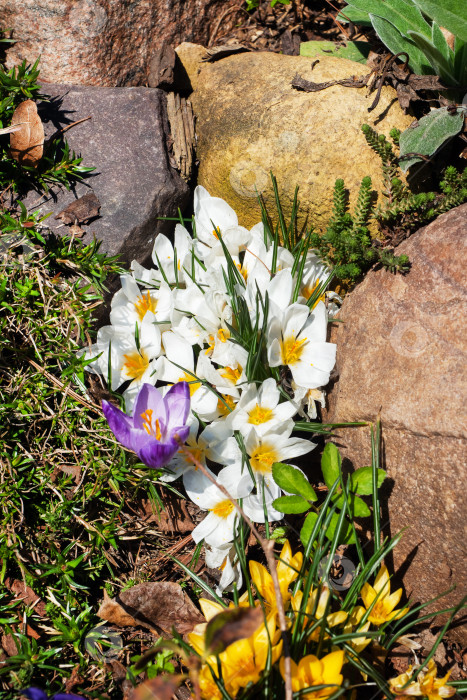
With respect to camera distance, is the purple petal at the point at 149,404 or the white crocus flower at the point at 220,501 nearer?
→ the purple petal at the point at 149,404

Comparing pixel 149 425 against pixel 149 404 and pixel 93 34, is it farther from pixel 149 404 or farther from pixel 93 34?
pixel 93 34

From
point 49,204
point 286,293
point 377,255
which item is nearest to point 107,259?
point 49,204

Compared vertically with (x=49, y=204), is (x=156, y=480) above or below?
below

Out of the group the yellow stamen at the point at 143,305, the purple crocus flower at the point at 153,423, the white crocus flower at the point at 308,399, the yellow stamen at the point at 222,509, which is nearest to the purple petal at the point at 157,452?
the purple crocus flower at the point at 153,423

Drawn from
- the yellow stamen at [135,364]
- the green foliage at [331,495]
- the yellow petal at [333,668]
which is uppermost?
the yellow stamen at [135,364]

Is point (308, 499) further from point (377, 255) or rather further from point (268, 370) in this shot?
point (377, 255)

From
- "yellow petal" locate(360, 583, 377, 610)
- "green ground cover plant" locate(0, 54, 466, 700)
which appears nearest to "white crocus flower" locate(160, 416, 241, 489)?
"green ground cover plant" locate(0, 54, 466, 700)

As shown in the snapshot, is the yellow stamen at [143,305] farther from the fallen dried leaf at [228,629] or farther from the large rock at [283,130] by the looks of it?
the fallen dried leaf at [228,629]
